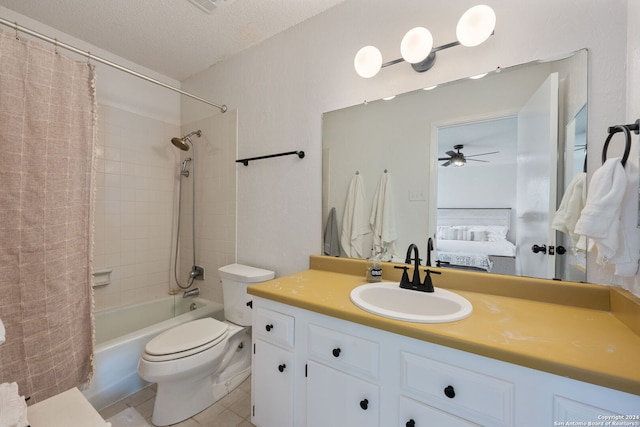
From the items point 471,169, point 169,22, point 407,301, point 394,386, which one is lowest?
point 394,386

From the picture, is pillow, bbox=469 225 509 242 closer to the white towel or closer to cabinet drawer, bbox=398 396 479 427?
cabinet drawer, bbox=398 396 479 427

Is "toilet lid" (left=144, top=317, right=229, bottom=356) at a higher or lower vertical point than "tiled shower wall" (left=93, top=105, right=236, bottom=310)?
lower

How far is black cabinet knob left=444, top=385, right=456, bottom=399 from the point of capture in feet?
2.42

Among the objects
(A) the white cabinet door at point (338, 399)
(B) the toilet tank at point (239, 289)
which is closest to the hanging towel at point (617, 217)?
(A) the white cabinet door at point (338, 399)

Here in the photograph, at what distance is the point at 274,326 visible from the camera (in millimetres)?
1138

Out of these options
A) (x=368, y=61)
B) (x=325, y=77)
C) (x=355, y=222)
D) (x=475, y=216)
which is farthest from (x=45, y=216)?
(x=475, y=216)

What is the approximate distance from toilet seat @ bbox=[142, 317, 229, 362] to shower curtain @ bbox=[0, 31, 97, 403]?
12.6 inches

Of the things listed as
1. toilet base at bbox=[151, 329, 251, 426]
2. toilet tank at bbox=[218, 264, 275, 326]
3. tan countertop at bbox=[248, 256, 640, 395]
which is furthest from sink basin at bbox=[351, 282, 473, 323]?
toilet base at bbox=[151, 329, 251, 426]

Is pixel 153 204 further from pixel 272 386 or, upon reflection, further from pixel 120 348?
pixel 272 386

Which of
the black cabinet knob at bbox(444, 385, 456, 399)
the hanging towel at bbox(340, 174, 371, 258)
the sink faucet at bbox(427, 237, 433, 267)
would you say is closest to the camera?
the black cabinet knob at bbox(444, 385, 456, 399)

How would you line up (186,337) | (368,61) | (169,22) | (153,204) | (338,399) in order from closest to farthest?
(338,399) < (368,61) < (186,337) < (169,22) < (153,204)

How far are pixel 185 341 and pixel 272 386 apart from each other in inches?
22.8

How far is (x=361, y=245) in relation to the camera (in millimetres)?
1479

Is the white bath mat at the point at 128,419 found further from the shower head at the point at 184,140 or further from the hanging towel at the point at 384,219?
the shower head at the point at 184,140
